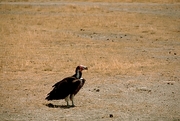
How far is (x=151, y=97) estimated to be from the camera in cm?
1138

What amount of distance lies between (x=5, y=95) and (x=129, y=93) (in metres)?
3.25

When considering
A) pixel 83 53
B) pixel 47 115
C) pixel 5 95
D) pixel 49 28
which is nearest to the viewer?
pixel 47 115

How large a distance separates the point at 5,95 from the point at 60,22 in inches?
718

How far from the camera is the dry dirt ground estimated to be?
9.98 meters

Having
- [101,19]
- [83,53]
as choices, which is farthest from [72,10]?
[83,53]

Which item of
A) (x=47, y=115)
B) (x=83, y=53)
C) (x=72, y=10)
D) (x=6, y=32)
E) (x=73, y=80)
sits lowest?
(x=47, y=115)

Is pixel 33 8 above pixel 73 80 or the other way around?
above

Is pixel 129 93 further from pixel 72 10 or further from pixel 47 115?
pixel 72 10

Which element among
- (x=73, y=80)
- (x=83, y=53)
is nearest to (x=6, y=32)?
(x=83, y=53)

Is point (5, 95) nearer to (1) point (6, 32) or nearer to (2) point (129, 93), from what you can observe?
(2) point (129, 93)

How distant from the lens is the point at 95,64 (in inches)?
619

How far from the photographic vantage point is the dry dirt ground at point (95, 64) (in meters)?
9.98

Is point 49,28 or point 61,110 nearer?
point 61,110

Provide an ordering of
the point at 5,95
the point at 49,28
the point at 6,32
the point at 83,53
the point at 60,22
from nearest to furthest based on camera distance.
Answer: the point at 5,95, the point at 83,53, the point at 6,32, the point at 49,28, the point at 60,22
